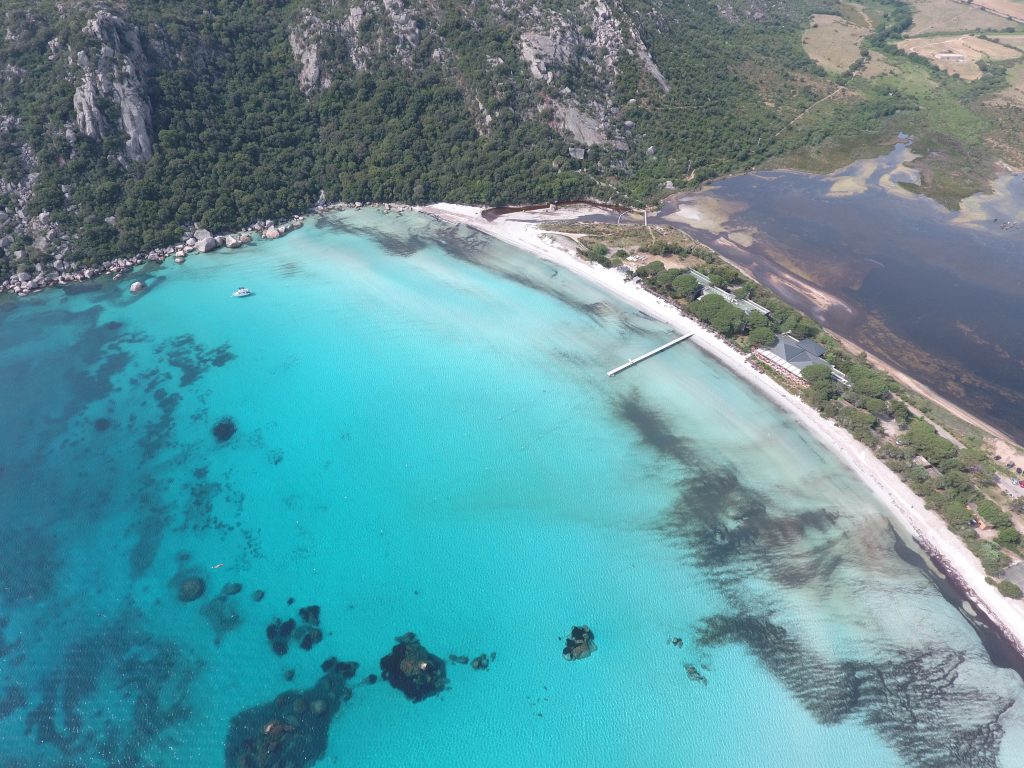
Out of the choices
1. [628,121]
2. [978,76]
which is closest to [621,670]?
[628,121]

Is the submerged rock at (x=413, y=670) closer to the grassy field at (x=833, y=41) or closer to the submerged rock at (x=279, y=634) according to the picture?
the submerged rock at (x=279, y=634)

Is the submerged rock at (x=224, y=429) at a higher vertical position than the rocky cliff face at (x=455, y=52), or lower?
lower

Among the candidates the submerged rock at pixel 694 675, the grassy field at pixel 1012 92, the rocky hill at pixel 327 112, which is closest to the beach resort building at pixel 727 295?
the rocky hill at pixel 327 112

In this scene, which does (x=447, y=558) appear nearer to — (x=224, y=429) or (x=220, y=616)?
(x=220, y=616)

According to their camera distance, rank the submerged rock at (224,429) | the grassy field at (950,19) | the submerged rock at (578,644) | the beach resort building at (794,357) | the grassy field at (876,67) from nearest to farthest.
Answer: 1. the submerged rock at (578,644)
2. the submerged rock at (224,429)
3. the beach resort building at (794,357)
4. the grassy field at (876,67)
5. the grassy field at (950,19)

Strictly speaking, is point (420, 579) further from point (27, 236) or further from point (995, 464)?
point (27, 236)

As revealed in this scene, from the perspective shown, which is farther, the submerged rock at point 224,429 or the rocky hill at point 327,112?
the rocky hill at point 327,112

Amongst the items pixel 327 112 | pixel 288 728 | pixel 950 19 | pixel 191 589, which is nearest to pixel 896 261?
pixel 288 728

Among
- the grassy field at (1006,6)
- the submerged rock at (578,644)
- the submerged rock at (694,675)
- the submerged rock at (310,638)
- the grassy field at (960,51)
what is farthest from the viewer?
the grassy field at (1006,6)
